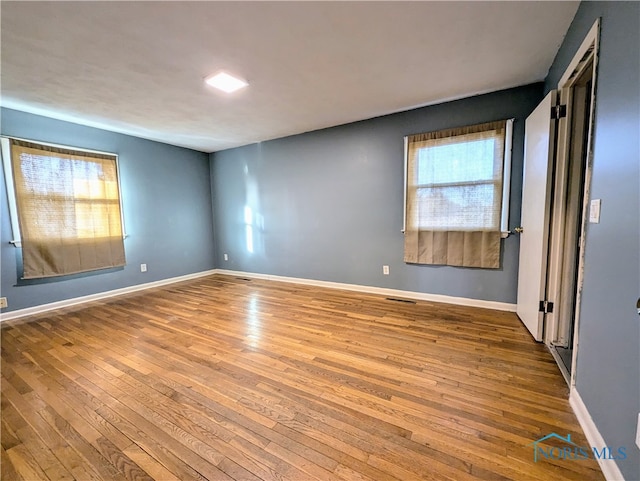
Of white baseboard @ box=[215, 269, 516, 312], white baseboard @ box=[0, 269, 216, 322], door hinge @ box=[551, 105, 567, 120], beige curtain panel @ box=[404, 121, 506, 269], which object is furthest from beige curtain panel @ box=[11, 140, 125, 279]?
door hinge @ box=[551, 105, 567, 120]

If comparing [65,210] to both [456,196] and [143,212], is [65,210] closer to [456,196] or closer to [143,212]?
[143,212]

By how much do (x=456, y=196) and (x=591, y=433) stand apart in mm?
2351

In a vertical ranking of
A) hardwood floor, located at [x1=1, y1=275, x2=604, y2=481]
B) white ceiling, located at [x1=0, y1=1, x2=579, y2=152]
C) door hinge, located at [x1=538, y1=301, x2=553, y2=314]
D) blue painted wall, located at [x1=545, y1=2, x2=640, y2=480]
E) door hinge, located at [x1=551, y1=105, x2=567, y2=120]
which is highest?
white ceiling, located at [x1=0, y1=1, x2=579, y2=152]

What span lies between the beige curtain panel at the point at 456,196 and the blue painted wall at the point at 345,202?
0.45ft

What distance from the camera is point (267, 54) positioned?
2.07 meters

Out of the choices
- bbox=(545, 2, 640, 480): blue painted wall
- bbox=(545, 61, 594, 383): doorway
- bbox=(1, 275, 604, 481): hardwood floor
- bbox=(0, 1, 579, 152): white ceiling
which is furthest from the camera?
bbox=(545, 61, 594, 383): doorway

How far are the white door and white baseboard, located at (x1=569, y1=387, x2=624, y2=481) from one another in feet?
2.85

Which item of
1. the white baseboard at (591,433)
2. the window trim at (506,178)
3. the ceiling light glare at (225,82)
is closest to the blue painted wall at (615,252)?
the white baseboard at (591,433)

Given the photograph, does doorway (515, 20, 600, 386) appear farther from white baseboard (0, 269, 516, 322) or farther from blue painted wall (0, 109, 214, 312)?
blue painted wall (0, 109, 214, 312)

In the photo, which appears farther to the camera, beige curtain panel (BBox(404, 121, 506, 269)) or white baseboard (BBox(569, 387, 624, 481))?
beige curtain panel (BBox(404, 121, 506, 269))

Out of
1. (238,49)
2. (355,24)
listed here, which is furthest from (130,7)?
(355,24)

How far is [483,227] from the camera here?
296 centimetres

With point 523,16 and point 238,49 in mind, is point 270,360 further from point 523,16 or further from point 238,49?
point 523,16

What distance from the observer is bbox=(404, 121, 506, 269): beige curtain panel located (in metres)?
2.89
